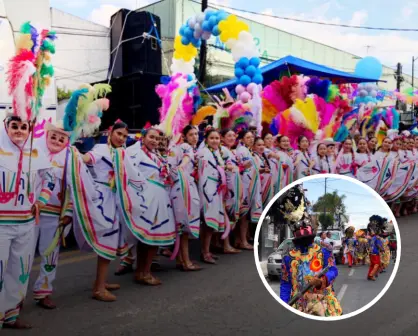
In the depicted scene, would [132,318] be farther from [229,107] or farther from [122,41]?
[122,41]

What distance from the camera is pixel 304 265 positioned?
5.28 ft

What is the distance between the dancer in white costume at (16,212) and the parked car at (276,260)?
7.61ft

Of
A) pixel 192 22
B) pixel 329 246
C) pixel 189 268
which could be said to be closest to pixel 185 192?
pixel 189 268

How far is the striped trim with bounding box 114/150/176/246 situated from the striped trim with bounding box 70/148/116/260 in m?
0.34

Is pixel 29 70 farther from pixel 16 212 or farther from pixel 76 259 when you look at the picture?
pixel 76 259

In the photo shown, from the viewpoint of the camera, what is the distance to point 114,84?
12.9 meters

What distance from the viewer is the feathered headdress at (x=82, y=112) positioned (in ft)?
13.4

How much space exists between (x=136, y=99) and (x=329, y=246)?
11.1m

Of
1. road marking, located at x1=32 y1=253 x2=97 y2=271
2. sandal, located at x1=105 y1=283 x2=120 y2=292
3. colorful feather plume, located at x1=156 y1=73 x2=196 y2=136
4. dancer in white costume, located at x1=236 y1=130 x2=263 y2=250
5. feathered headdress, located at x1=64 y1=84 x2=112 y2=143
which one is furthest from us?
dancer in white costume, located at x1=236 y1=130 x2=263 y2=250

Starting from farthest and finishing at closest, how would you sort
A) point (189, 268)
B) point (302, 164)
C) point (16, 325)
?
point (302, 164)
point (189, 268)
point (16, 325)

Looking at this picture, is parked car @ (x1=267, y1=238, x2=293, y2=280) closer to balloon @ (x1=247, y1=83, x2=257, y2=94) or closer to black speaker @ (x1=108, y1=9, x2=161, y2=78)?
balloon @ (x1=247, y1=83, x2=257, y2=94)

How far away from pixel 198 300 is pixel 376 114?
11.4 meters

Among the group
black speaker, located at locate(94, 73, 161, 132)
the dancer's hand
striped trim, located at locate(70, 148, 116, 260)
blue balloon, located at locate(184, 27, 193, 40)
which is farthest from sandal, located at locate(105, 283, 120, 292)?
black speaker, located at locate(94, 73, 161, 132)

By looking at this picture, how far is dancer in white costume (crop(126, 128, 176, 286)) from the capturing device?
4.50m
